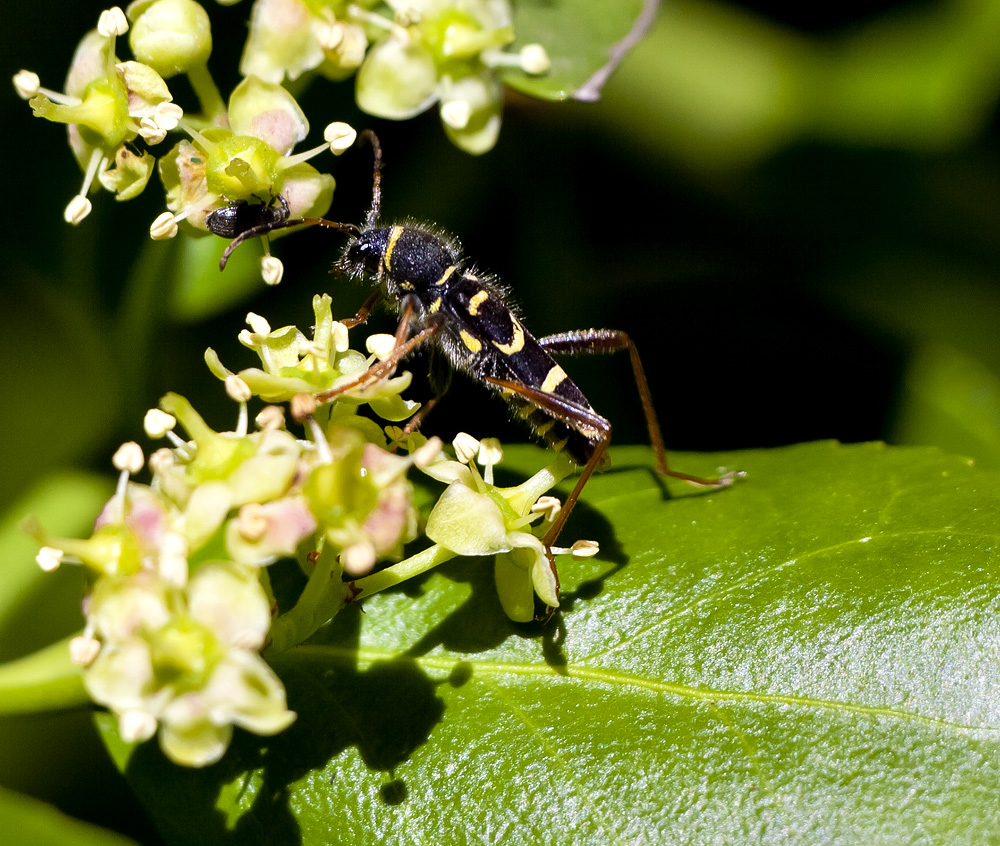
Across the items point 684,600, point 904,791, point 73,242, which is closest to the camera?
point 904,791

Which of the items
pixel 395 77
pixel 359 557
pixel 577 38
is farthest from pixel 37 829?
pixel 577 38

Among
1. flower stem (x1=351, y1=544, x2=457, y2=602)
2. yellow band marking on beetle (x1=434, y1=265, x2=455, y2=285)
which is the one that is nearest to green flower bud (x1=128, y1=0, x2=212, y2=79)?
yellow band marking on beetle (x1=434, y1=265, x2=455, y2=285)

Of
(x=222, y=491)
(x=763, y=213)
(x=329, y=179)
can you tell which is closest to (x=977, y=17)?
(x=763, y=213)

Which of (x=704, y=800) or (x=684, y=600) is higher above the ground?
(x=684, y=600)

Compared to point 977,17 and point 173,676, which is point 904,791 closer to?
point 173,676

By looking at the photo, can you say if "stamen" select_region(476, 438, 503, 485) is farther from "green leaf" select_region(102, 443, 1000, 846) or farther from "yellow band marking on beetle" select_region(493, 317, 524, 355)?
"yellow band marking on beetle" select_region(493, 317, 524, 355)

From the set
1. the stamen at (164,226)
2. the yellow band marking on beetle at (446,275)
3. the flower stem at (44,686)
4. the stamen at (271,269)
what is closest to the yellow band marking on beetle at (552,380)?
the yellow band marking on beetle at (446,275)
